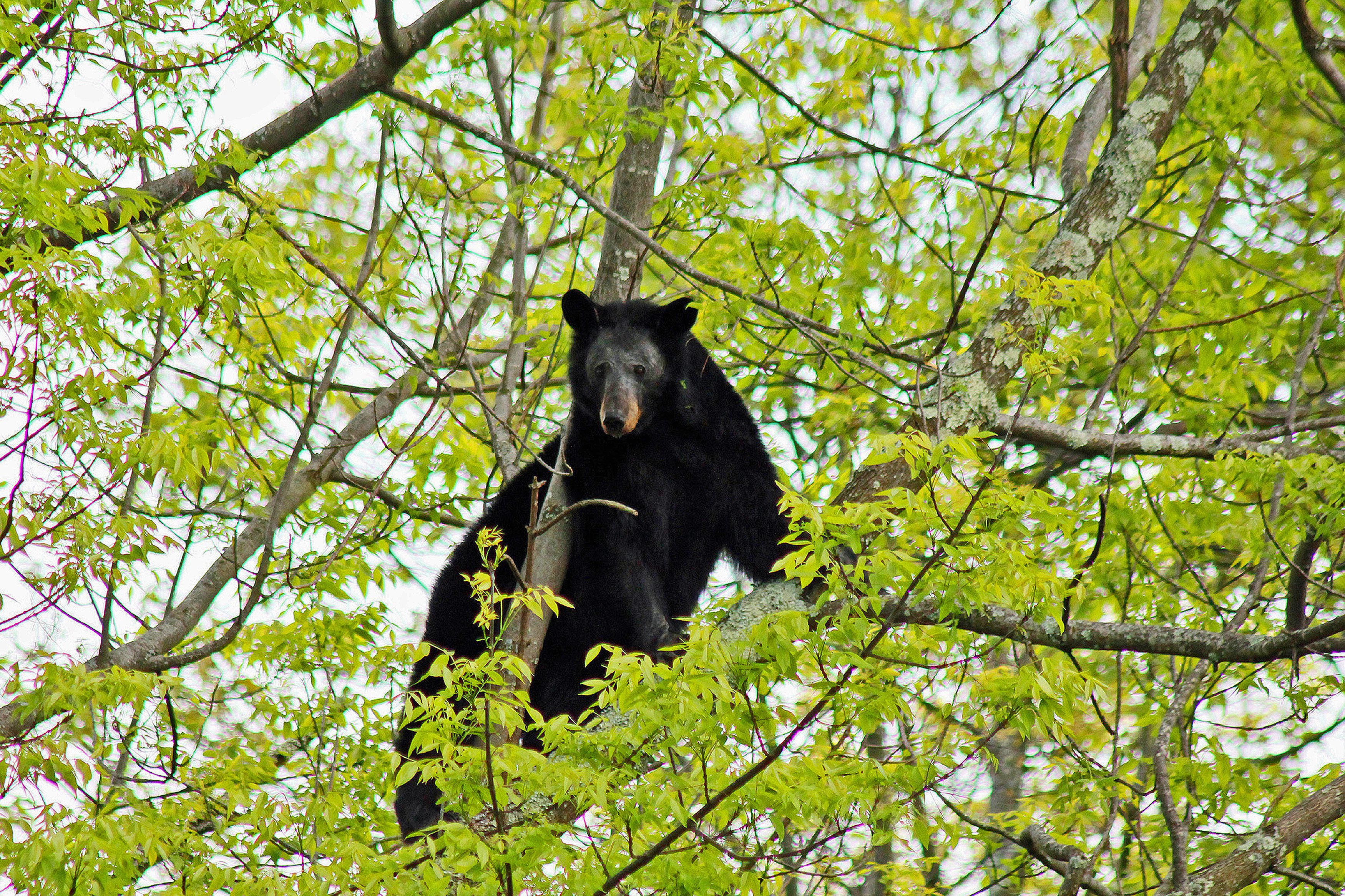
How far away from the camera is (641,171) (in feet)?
18.3

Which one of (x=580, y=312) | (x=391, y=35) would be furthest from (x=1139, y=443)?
(x=391, y=35)

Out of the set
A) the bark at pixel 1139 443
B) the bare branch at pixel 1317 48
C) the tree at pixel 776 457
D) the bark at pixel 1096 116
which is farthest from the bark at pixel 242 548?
the bare branch at pixel 1317 48

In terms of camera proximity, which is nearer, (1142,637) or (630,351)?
(1142,637)

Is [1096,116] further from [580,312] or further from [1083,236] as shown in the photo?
[580,312]

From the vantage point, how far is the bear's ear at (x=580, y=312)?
Answer: 235 inches

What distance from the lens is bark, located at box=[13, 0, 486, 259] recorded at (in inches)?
195

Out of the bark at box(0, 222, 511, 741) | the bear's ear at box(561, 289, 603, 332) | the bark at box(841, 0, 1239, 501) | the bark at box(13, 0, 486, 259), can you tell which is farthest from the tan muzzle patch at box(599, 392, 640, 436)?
the bark at box(13, 0, 486, 259)

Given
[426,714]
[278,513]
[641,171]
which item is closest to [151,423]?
[278,513]

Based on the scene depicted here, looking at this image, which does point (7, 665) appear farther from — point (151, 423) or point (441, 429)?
point (441, 429)

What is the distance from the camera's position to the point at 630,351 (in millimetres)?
6172

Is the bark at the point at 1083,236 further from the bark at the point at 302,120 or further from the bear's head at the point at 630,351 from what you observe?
the bark at the point at 302,120

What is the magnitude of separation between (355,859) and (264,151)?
3.43 metres

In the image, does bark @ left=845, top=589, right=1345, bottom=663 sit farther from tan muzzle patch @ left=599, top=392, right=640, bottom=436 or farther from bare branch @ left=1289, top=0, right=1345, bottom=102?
bare branch @ left=1289, top=0, right=1345, bottom=102

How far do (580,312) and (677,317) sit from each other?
544mm
